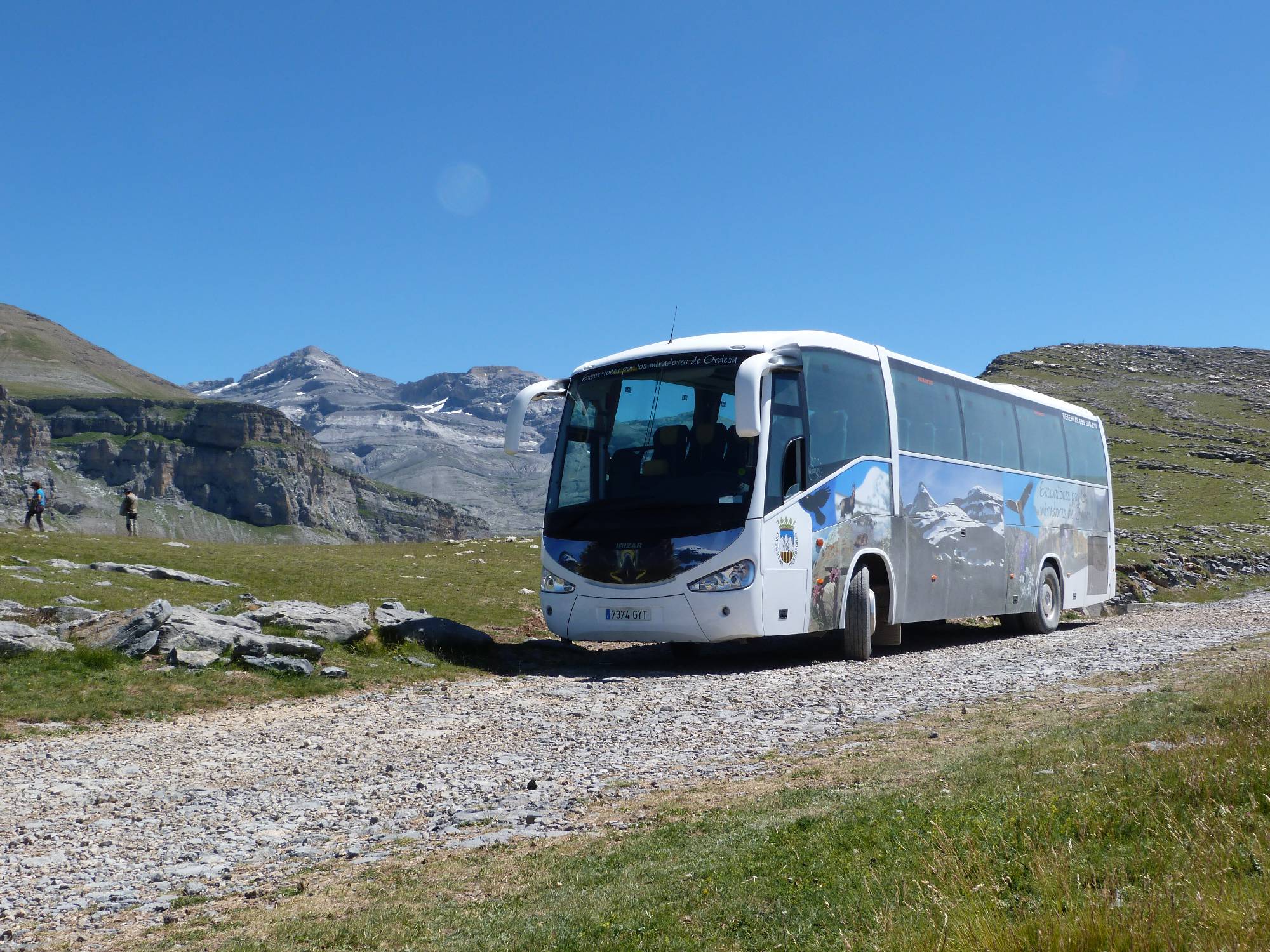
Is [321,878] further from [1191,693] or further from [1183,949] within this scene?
[1191,693]

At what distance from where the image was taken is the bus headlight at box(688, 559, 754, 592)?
14508mm

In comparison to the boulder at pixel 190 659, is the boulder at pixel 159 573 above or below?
above

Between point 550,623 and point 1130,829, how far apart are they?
1149 centimetres

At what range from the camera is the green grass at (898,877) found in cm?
374

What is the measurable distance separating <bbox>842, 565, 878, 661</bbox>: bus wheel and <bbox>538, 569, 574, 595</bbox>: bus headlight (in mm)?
4549

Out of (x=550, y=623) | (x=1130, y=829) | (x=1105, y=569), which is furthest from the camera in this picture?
(x=1105, y=569)

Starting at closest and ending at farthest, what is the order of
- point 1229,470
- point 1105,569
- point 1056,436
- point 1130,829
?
point 1130,829 → point 1056,436 → point 1105,569 → point 1229,470

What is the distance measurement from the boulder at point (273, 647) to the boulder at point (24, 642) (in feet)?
6.91

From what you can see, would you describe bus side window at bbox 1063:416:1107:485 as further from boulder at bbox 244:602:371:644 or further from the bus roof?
boulder at bbox 244:602:371:644

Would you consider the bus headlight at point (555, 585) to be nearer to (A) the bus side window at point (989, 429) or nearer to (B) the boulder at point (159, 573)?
(B) the boulder at point (159, 573)

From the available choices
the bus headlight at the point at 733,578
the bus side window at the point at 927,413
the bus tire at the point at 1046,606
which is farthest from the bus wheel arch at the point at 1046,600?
the bus headlight at the point at 733,578

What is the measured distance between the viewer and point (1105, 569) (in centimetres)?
2728

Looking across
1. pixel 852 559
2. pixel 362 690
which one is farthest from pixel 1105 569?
pixel 362 690

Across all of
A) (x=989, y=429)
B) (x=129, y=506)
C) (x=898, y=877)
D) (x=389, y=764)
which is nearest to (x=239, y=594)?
(x=389, y=764)
